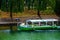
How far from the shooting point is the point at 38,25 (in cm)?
4266

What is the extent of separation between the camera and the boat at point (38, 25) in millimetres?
41688

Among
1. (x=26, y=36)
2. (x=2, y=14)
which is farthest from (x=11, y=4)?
(x=26, y=36)

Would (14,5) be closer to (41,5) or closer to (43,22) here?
(41,5)

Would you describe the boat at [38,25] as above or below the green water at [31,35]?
above

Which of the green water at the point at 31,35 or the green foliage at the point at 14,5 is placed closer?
the green water at the point at 31,35

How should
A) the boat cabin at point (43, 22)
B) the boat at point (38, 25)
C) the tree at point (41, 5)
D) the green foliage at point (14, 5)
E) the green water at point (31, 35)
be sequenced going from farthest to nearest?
the tree at point (41, 5), the green foliage at point (14, 5), the boat cabin at point (43, 22), the boat at point (38, 25), the green water at point (31, 35)

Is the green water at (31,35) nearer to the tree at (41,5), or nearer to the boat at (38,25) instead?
the boat at (38,25)

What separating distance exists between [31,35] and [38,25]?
4874mm

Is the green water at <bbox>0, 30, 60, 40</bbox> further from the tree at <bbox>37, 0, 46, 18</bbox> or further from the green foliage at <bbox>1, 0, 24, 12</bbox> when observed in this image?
the tree at <bbox>37, 0, 46, 18</bbox>

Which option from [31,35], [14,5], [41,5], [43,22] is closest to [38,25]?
[43,22]

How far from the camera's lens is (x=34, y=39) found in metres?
34.9

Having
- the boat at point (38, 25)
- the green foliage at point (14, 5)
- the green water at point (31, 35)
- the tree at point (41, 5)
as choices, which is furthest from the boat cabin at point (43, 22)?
the tree at point (41, 5)

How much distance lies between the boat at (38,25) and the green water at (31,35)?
1.05 meters

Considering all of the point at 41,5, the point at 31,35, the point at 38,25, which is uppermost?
the point at 41,5
